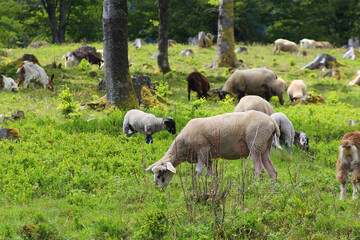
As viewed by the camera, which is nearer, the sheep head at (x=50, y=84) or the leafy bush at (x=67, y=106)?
the leafy bush at (x=67, y=106)

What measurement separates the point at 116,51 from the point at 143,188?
5.79 metres

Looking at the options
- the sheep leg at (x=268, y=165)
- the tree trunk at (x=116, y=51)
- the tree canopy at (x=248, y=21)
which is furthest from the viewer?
the tree canopy at (x=248, y=21)

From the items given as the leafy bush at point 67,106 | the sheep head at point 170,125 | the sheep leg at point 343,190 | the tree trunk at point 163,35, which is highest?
the tree trunk at point 163,35

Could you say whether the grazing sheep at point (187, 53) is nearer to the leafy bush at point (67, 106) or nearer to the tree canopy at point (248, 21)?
the leafy bush at point (67, 106)

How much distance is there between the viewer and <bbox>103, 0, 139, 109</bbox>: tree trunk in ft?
37.5

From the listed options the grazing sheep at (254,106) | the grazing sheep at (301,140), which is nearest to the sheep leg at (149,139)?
the grazing sheep at (254,106)

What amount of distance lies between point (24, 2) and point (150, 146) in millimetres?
37747

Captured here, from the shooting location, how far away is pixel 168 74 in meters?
18.3

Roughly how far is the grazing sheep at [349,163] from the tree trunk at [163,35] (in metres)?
13.2

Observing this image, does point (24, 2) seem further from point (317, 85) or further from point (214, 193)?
point (214, 193)

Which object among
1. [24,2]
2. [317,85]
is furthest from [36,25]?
[317,85]

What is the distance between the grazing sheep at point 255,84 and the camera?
1505 cm

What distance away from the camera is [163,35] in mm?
18797

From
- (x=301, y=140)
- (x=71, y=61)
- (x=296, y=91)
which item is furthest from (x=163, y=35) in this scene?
(x=301, y=140)
